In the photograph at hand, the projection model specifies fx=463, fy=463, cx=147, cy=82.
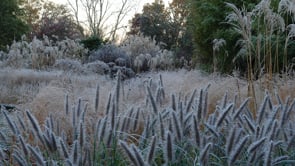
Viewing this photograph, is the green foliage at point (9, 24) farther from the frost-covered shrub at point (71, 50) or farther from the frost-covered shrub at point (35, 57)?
the frost-covered shrub at point (35, 57)

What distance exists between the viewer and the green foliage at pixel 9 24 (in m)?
21.5

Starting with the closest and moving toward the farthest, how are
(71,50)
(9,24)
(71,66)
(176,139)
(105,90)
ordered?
(176,139) < (105,90) < (71,66) < (71,50) < (9,24)

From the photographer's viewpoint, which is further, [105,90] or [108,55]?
[108,55]

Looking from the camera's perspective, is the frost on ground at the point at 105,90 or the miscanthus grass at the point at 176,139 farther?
the frost on ground at the point at 105,90

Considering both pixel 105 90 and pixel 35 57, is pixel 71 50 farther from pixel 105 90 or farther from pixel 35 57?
pixel 105 90

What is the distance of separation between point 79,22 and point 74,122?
2768 centimetres

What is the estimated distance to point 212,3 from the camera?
36.9 ft

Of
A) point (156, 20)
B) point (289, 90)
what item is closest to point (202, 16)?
point (289, 90)

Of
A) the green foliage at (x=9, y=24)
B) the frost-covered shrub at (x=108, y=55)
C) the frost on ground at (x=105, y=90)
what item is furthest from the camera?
the green foliage at (x=9, y=24)

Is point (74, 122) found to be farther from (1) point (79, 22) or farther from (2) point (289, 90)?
(1) point (79, 22)

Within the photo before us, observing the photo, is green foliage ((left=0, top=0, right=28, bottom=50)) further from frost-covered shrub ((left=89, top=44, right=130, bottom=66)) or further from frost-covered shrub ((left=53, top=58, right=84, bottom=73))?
frost-covered shrub ((left=53, top=58, right=84, bottom=73))

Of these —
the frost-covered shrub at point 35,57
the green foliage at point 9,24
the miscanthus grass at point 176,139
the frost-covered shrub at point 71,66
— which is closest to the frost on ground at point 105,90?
the miscanthus grass at point 176,139

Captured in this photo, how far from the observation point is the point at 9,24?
21.5m

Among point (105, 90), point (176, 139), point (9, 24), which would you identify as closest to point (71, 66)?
point (105, 90)
